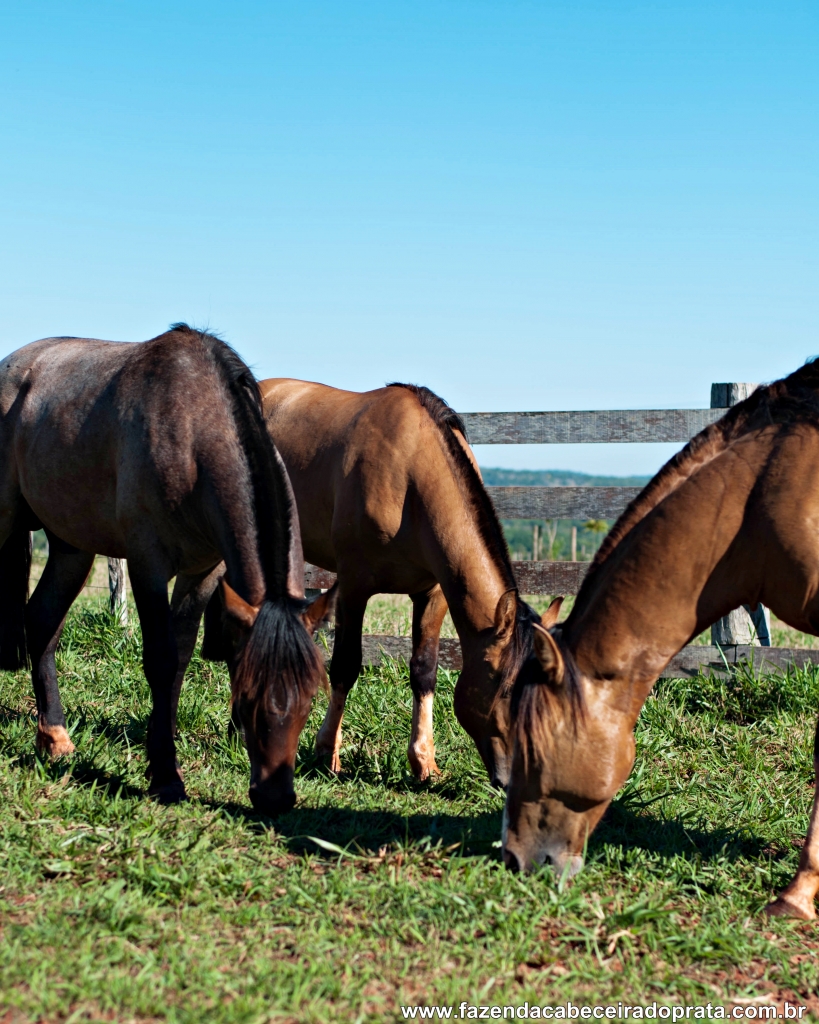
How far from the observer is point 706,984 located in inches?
110

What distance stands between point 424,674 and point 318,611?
5.22 ft

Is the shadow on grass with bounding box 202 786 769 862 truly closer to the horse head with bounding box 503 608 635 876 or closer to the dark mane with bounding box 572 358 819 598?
the horse head with bounding box 503 608 635 876

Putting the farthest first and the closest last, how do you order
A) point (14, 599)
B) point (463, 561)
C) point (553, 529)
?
point (553, 529), point (14, 599), point (463, 561)

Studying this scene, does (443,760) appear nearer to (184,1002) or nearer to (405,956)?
(405,956)

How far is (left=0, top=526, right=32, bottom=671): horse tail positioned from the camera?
5477 millimetres

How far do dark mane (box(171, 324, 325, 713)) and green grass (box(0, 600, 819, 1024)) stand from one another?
62 cm

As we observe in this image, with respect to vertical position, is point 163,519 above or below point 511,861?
above

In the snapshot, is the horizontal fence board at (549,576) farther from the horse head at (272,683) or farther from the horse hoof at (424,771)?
the horse head at (272,683)

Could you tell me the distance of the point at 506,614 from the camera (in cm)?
418

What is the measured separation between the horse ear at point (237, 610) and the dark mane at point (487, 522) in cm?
121

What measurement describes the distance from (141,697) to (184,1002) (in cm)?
369

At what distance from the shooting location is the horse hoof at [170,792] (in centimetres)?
411

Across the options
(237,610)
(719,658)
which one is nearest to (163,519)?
(237,610)

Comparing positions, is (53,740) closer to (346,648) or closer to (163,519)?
(163,519)
